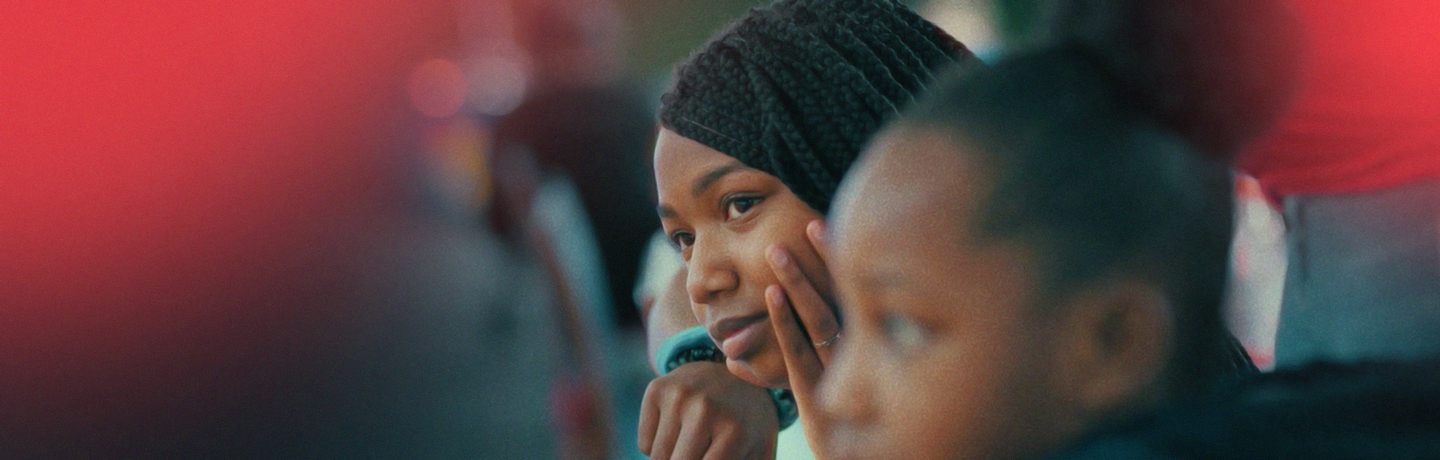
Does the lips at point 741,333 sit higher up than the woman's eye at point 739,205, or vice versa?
the woman's eye at point 739,205

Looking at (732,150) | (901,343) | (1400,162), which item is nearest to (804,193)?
(732,150)

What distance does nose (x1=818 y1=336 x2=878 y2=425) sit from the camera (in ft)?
1.76

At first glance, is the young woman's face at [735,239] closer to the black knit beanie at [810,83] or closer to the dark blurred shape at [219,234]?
the black knit beanie at [810,83]

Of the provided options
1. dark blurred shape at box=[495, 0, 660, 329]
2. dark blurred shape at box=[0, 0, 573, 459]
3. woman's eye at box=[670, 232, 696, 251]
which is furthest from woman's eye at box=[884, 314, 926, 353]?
dark blurred shape at box=[0, 0, 573, 459]

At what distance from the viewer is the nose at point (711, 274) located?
688 millimetres

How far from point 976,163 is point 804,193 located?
179 mm

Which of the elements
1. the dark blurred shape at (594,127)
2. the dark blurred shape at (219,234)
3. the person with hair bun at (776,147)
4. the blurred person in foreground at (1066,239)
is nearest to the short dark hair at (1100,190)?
the blurred person in foreground at (1066,239)

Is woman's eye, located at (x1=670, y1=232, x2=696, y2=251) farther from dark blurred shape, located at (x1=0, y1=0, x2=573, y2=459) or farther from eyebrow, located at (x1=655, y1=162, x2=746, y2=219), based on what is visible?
dark blurred shape, located at (x1=0, y1=0, x2=573, y2=459)

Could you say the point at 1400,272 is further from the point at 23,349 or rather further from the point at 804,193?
the point at 23,349

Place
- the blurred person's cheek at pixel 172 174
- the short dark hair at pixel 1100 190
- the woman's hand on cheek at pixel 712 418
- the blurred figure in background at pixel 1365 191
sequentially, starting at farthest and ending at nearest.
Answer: the blurred person's cheek at pixel 172 174 → the woman's hand on cheek at pixel 712 418 → the blurred figure in background at pixel 1365 191 → the short dark hair at pixel 1100 190

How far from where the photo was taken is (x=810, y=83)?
2.16ft

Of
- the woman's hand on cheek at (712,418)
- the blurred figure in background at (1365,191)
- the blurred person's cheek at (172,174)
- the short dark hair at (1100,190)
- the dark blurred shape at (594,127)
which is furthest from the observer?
the blurred person's cheek at (172,174)

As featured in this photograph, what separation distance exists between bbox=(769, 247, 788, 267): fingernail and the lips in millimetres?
39

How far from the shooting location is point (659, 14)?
88 centimetres
